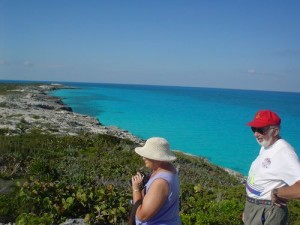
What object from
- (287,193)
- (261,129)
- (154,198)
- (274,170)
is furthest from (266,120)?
(154,198)

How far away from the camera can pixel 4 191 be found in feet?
25.9

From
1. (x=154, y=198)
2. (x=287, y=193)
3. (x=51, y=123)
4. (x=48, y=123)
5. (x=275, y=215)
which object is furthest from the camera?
(x=51, y=123)

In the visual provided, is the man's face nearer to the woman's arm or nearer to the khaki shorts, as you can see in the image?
the khaki shorts

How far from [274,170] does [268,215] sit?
0.56 metres

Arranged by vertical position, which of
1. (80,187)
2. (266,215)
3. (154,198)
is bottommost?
(80,187)

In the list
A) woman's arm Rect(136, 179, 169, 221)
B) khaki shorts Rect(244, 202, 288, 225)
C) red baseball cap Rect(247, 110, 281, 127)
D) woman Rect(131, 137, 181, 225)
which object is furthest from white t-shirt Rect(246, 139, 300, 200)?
woman's arm Rect(136, 179, 169, 221)

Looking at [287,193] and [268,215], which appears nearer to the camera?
[287,193]

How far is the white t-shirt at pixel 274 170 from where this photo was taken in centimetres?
418

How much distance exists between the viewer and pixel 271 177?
437 cm

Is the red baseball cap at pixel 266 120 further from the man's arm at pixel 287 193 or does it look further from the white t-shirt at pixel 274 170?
the man's arm at pixel 287 193

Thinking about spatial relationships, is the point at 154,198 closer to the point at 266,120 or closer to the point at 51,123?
the point at 266,120

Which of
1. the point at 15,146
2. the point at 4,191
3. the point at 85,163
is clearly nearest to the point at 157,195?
the point at 4,191

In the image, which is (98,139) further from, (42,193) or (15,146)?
(42,193)

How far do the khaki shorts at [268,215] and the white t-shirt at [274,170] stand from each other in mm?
124
